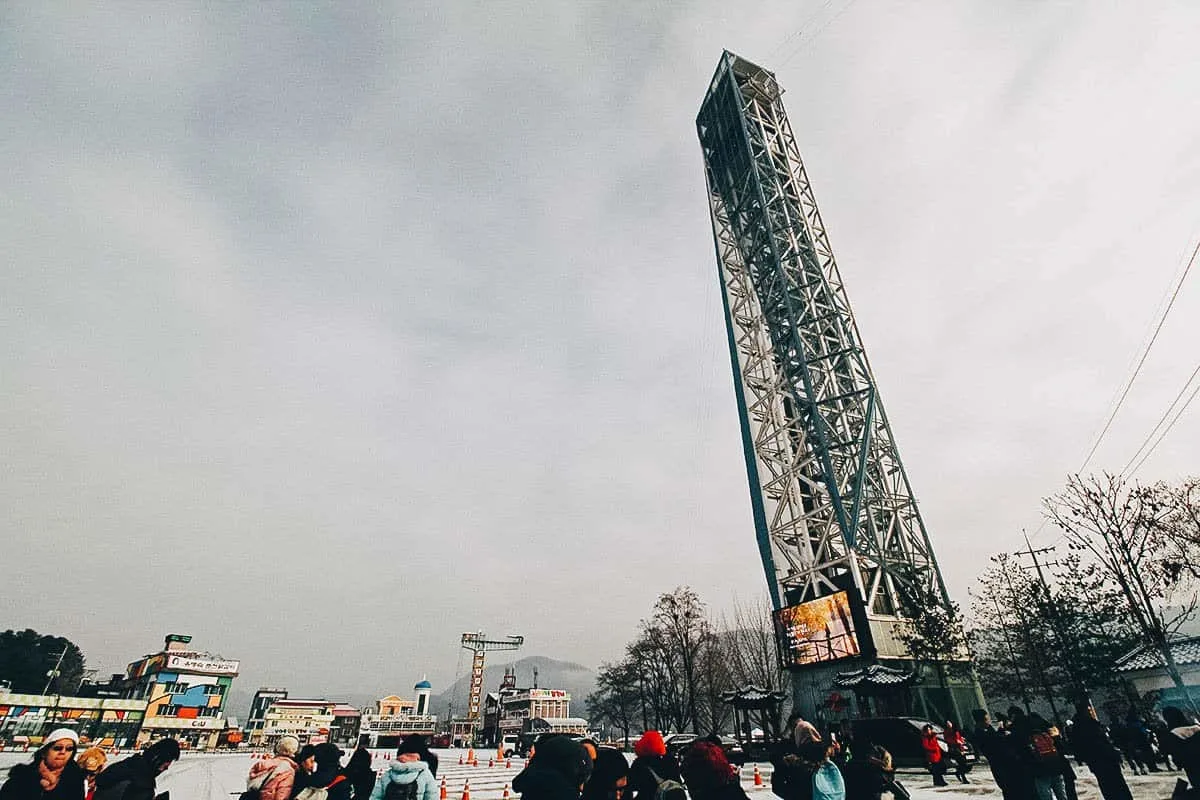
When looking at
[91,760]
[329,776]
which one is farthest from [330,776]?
[91,760]

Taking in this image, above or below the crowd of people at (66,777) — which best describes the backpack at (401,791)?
below

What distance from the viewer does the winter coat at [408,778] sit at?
15.6ft

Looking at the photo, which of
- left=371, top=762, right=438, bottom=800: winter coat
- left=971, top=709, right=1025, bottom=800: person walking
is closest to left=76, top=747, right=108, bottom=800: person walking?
left=371, top=762, right=438, bottom=800: winter coat

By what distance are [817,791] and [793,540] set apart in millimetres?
28678

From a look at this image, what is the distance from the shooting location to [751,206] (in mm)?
39500

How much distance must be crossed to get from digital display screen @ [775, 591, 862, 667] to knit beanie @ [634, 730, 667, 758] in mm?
21877

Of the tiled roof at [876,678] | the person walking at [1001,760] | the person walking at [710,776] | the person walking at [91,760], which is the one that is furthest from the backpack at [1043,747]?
the tiled roof at [876,678]

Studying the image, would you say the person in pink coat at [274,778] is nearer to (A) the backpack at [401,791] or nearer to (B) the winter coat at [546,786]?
(A) the backpack at [401,791]

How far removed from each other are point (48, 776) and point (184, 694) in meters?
74.5

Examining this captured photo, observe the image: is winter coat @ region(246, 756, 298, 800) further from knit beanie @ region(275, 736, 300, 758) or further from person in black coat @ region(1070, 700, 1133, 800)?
person in black coat @ region(1070, 700, 1133, 800)

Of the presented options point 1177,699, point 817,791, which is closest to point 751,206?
point 1177,699

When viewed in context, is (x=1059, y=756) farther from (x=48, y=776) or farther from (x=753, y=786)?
(x=48, y=776)

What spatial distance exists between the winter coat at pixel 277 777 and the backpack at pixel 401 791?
2.69ft

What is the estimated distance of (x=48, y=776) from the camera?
406 cm
